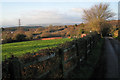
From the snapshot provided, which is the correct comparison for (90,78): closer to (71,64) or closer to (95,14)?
(71,64)

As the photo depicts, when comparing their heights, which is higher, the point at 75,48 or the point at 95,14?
the point at 95,14

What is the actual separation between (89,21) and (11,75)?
32038mm

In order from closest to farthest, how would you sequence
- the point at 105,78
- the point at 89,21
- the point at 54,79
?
the point at 54,79, the point at 105,78, the point at 89,21

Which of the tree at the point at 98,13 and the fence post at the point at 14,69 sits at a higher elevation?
the tree at the point at 98,13

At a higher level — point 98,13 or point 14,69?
point 98,13

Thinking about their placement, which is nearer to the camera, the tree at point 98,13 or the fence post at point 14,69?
the fence post at point 14,69

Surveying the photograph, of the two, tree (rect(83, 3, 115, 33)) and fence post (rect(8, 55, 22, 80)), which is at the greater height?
tree (rect(83, 3, 115, 33))

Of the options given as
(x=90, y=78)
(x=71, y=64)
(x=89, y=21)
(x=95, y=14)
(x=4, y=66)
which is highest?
(x=95, y=14)

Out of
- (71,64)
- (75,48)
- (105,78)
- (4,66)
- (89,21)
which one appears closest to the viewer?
(4,66)

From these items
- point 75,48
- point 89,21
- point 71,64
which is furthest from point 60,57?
point 89,21

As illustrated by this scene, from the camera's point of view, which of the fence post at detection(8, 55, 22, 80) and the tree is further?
the tree

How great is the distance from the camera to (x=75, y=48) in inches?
234

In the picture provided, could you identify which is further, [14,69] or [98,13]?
[98,13]

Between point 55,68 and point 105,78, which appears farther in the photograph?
point 105,78
